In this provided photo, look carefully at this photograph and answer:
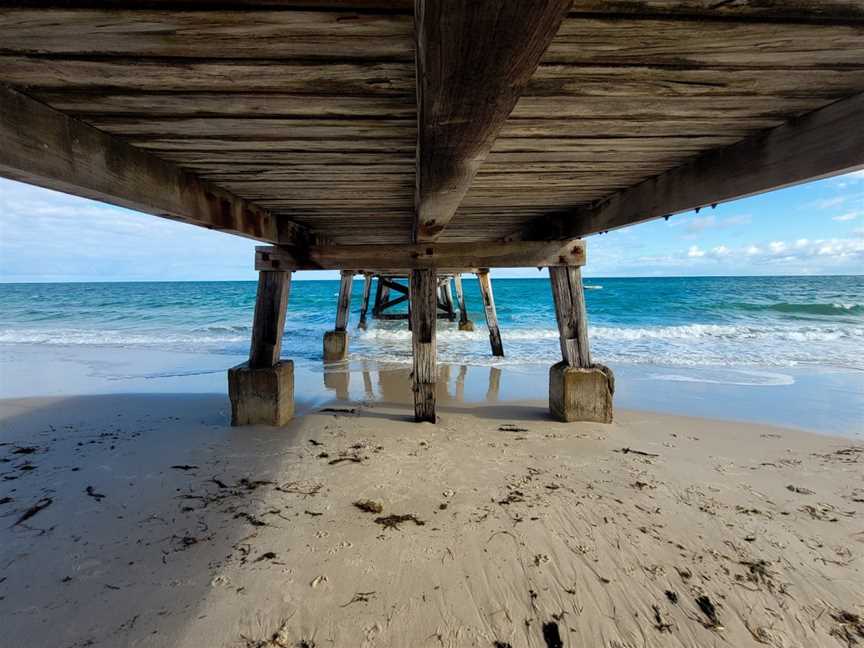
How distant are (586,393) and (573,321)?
832mm

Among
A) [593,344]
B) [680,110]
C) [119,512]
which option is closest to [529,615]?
[680,110]

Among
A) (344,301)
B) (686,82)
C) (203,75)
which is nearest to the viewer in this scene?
(203,75)

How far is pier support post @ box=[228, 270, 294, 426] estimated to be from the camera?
4469 mm

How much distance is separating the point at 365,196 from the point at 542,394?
4598 mm

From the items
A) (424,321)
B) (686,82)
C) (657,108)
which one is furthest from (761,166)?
(424,321)

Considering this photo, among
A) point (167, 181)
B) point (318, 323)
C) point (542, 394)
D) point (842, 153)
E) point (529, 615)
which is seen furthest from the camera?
point (318, 323)

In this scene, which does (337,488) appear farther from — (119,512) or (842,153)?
(842,153)

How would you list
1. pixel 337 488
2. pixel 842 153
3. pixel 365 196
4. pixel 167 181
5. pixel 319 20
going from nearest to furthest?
pixel 319 20 → pixel 842 153 → pixel 167 181 → pixel 337 488 → pixel 365 196

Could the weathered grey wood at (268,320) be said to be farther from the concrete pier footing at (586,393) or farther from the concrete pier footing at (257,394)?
the concrete pier footing at (586,393)

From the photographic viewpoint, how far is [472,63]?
3.15ft

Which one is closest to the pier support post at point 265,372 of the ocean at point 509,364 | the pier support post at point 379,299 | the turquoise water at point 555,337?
the ocean at point 509,364

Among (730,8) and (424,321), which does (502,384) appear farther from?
(730,8)

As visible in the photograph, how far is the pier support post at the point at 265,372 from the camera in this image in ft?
14.7

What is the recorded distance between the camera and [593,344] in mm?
12820
